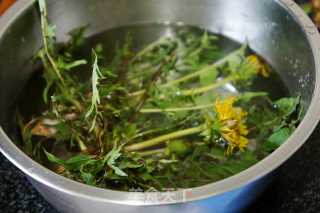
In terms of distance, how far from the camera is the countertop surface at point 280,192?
2.53 feet

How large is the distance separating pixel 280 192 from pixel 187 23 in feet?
1.12

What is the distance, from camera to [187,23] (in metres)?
0.97

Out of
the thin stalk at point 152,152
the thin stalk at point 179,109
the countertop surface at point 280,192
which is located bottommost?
the countertop surface at point 280,192

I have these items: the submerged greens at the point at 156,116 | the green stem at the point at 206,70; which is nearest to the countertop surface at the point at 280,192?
the submerged greens at the point at 156,116

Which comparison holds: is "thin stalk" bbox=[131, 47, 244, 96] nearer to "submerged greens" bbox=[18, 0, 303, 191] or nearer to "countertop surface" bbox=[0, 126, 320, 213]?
"submerged greens" bbox=[18, 0, 303, 191]

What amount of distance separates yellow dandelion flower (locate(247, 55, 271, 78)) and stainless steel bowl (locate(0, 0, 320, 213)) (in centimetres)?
2

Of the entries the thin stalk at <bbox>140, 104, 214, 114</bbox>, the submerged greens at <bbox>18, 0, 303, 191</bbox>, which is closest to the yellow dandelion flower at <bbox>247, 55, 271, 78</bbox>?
the submerged greens at <bbox>18, 0, 303, 191</bbox>

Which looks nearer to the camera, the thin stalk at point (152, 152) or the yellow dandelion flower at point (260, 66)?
the thin stalk at point (152, 152)

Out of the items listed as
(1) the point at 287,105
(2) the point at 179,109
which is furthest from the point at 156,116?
(1) the point at 287,105

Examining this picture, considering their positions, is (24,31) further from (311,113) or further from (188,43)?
(311,113)

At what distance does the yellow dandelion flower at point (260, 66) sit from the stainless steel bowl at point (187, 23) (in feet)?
0.05

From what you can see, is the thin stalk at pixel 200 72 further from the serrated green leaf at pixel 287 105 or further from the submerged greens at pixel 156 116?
the serrated green leaf at pixel 287 105

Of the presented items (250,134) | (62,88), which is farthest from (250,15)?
(62,88)

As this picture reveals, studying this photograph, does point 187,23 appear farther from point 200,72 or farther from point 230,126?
point 230,126
